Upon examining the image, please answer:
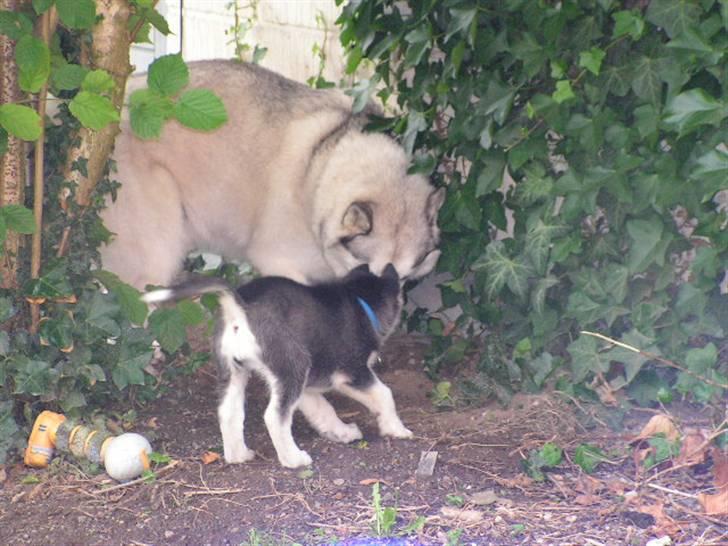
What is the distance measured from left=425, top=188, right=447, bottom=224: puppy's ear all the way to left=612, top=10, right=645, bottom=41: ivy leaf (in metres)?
1.49

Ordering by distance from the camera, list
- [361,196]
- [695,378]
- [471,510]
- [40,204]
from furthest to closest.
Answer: [361,196], [40,204], [695,378], [471,510]

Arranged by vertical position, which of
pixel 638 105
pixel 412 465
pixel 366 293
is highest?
pixel 638 105

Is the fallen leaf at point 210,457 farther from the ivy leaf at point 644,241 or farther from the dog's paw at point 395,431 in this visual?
the ivy leaf at point 644,241

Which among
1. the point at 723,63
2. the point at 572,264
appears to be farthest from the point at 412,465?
the point at 723,63

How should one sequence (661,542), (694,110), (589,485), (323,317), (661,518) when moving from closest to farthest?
(661,542) < (661,518) < (694,110) < (589,485) < (323,317)

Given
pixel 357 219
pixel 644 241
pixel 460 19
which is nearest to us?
pixel 644 241

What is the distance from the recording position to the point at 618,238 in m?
3.68

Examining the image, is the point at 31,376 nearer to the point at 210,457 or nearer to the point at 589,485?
the point at 210,457

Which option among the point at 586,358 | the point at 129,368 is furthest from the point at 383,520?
the point at 129,368

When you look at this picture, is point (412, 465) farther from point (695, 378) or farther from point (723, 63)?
point (723, 63)

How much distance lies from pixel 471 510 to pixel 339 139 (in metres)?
2.30

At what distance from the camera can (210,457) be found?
3613 millimetres

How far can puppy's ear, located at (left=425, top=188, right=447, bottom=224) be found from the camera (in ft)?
15.1

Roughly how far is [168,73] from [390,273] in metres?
1.54
